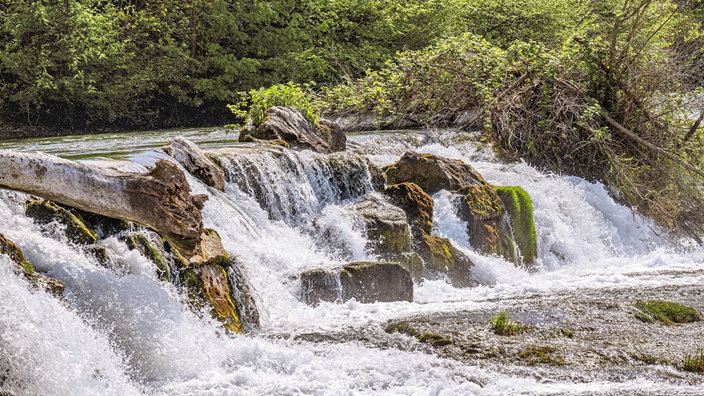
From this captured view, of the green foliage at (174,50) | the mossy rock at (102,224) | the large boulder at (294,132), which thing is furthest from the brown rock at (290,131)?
the green foliage at (174,50)

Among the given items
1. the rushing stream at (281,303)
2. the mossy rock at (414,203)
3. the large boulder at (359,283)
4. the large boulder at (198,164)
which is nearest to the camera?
the rushing stream at (281,303)

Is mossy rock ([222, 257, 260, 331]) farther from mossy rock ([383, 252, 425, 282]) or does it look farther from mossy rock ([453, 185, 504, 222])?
mossy rock ([453, 185, 504, 222])

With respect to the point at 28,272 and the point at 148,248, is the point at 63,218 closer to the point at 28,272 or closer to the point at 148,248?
the point at 148,248

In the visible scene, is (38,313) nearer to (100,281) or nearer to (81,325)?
(81,325)

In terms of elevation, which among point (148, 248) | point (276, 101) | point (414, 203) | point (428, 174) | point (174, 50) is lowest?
point (414, 203)

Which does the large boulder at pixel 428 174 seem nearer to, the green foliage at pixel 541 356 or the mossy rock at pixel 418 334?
the mossy rock at pixel 418 334

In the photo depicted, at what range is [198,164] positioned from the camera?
9.77 meters

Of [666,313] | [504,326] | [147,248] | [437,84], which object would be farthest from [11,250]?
[437,84]

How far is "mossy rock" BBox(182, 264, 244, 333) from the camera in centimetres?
708

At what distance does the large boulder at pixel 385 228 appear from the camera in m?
9.76

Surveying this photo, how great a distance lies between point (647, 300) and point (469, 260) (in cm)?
261

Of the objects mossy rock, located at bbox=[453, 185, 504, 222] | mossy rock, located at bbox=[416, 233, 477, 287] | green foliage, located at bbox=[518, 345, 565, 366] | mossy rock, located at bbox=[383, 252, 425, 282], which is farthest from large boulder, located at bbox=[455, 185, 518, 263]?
green foliage, located at bbox=[518, 345, 565, 366]

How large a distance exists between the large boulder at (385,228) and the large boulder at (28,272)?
4341 millimetres

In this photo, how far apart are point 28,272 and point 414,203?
5599 mm
